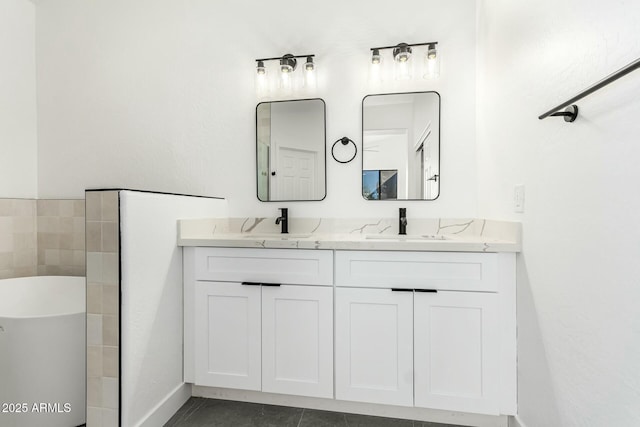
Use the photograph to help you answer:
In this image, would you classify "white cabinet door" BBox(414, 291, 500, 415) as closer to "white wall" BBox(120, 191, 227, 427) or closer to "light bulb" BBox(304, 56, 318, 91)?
"white wall" BBox(120, 191, 227, 427)

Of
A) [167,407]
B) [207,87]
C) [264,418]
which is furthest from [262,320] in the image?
[207,87]

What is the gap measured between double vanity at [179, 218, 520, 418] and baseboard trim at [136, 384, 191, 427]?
0.31 ft

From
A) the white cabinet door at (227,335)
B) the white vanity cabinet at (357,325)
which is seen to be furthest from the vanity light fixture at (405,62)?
the white cabinet door at (227,335)

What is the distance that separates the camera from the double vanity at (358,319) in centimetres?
144

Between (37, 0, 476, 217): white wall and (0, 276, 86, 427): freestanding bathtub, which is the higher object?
(37, 0, 476, 217): white wall

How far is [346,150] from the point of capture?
2.07 meters

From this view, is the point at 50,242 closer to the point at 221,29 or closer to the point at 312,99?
the point at 221,29

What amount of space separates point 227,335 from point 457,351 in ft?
3.77

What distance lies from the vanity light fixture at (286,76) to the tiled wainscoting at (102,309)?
123 centimetres

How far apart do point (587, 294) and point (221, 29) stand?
2474 millimetres

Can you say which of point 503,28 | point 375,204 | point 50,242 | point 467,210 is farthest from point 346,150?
point 50,242

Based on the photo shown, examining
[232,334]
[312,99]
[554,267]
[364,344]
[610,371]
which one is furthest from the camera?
[312,99]

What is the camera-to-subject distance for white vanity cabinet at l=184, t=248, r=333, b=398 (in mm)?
1575

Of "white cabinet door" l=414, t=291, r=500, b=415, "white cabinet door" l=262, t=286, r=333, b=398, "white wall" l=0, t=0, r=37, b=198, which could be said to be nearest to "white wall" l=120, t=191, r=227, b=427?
"white cabinet door" l=262, t=286, r=333, b=398
